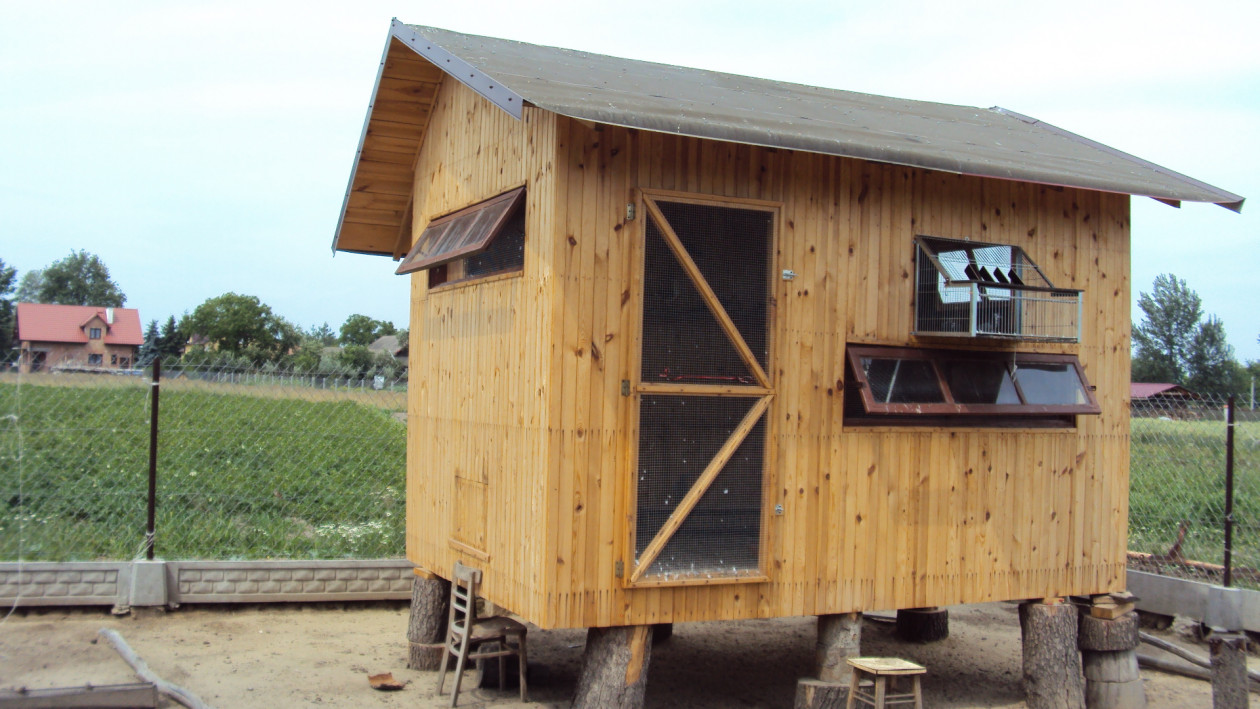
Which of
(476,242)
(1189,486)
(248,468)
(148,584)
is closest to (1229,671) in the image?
(476,242)

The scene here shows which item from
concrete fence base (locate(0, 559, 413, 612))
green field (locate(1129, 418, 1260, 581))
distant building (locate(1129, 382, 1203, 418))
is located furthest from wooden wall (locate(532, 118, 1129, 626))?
concrete fence base (locate(0, 559, 413, 612))

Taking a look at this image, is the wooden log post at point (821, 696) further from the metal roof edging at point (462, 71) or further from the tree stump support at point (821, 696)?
the metal roof edging at point (462, 71)

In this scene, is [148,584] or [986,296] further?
[148,584]

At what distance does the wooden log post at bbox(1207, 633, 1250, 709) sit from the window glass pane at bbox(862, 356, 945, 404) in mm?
2354

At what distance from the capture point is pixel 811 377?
7191 mm

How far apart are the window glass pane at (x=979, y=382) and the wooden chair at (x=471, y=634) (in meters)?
3.74

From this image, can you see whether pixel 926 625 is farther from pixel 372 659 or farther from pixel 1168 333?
pixel 1168 333

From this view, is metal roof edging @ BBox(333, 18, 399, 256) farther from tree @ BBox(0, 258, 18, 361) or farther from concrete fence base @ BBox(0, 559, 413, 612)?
tree @ BBox(0, 258, 18, 361)

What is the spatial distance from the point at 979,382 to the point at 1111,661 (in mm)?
2794

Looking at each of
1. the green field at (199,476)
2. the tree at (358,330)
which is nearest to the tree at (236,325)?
the tree at (358,330)

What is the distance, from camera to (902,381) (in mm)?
7477

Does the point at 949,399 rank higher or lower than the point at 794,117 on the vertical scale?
lower

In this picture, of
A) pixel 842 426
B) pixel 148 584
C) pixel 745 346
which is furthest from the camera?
pixel 148 584

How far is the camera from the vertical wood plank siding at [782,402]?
21.2 feet
